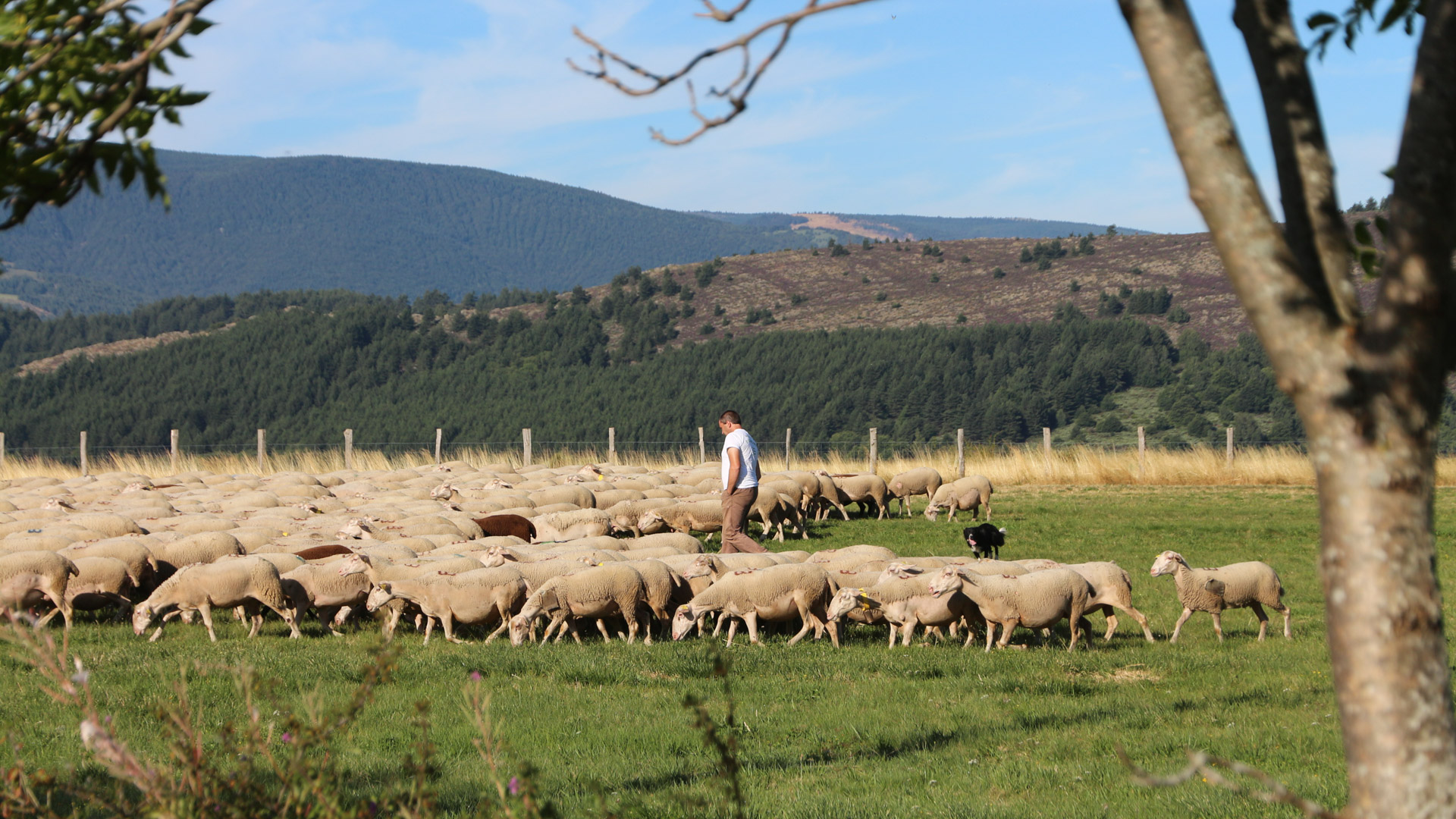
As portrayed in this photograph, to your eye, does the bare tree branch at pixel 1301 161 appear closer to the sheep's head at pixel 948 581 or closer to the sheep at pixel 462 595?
the sheep's head at pixel 948 581

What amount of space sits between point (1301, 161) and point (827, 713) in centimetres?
563

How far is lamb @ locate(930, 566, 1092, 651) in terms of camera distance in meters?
10.2

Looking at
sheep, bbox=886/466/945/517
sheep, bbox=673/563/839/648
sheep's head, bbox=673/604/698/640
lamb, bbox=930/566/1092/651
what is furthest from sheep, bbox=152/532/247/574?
sheep, bbox=886/466/945/517

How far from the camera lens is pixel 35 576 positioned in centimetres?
1083

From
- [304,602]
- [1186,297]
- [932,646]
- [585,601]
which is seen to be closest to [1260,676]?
[932,646]

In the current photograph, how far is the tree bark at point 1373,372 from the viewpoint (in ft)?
7.72

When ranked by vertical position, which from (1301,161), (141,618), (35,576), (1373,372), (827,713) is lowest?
(141,618)

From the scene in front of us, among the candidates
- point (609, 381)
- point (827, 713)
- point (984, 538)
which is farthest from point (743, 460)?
point (609, 381)

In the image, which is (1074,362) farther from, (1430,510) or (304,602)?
(1430,510)

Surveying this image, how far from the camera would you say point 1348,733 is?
97.0 inches

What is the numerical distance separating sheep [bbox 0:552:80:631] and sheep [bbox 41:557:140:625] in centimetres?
15

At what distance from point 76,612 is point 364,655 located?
501 cm

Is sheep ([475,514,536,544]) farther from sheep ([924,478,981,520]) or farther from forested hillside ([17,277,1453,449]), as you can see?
forested hillside ([17,277,1453,449])

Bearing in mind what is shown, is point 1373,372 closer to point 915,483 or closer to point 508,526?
point 508,526
